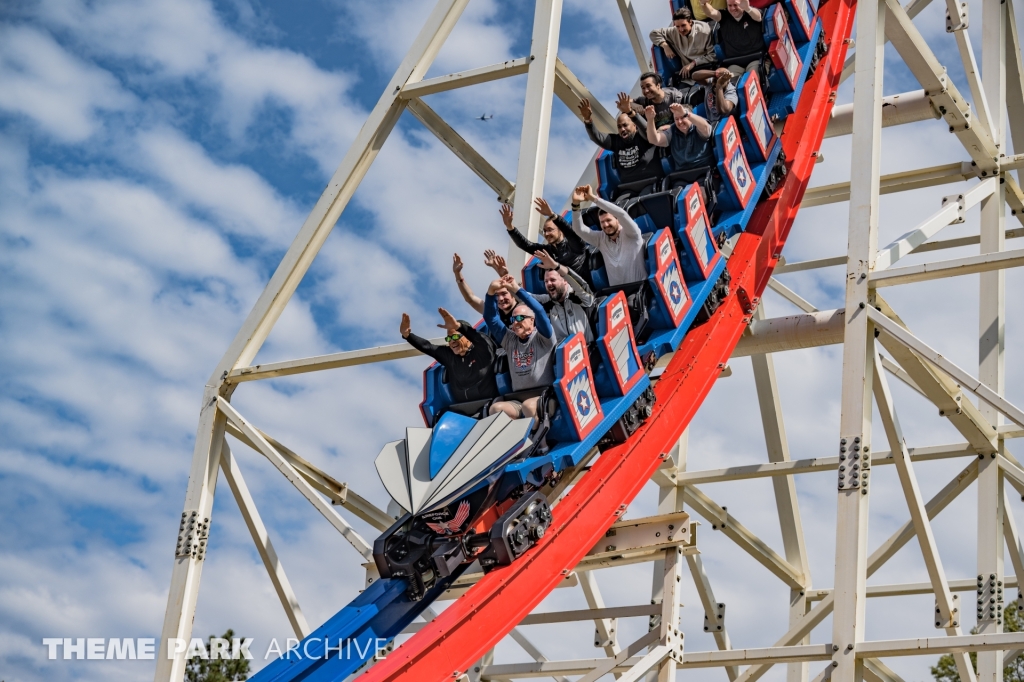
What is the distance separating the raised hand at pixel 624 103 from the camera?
26.2ft

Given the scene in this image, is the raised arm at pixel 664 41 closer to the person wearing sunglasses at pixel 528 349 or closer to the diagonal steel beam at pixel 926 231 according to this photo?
the diagonal steel beam at pixel 926 231

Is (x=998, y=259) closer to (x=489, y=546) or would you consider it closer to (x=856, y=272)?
(x=856, y=272)

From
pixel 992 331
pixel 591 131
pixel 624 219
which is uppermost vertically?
pixel 591 131

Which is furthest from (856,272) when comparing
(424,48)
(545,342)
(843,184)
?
(424,48)

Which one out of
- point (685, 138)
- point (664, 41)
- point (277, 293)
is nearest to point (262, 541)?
point (277, 293)

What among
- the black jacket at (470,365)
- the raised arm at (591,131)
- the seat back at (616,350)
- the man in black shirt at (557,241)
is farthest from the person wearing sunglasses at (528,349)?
the raised arm at (591,131)

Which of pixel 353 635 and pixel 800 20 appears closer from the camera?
pixel 353 635

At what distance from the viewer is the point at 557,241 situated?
23.7 feet

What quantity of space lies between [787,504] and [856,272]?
9.41ft

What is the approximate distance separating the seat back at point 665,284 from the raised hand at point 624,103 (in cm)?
147

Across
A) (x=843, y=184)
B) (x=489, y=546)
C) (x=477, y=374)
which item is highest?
(x=843, y=184)

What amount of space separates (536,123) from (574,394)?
2.45 m

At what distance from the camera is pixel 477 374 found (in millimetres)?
6246

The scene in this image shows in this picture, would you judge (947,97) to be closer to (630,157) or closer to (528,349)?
(630,157)
